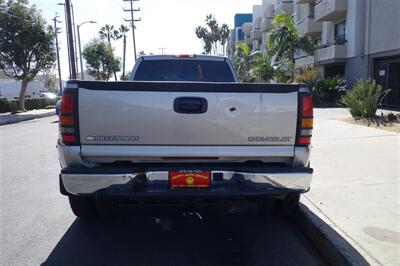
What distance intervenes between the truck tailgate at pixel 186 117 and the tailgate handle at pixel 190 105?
0.07 feet

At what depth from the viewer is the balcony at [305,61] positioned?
33.0 metres

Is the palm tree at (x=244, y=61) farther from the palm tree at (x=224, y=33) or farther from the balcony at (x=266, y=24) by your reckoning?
the palm tree at (x=224, y=33)

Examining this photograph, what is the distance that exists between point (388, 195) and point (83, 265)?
3.98m

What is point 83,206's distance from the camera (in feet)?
15.0

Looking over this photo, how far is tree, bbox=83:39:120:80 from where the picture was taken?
168 ft

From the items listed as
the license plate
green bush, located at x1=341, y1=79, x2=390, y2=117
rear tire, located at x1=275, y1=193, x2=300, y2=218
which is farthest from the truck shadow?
green bush, located at x1=341, y1=79, x2=390, y2=117

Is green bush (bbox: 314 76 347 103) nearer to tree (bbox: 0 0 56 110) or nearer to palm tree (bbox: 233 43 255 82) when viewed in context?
palm tree (bbox: 233 43 255 82)

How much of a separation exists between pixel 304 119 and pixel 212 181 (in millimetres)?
1059

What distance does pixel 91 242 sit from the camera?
4.40 meters

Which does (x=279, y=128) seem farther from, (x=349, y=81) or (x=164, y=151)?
(x=349, y=81)

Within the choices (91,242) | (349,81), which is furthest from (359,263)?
(349,81)

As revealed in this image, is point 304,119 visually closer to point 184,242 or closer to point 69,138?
point 184,242

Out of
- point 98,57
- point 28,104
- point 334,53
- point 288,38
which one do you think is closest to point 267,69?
point 288,38

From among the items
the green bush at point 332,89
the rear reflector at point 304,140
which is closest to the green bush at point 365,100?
the rear reflector at point 304,140
